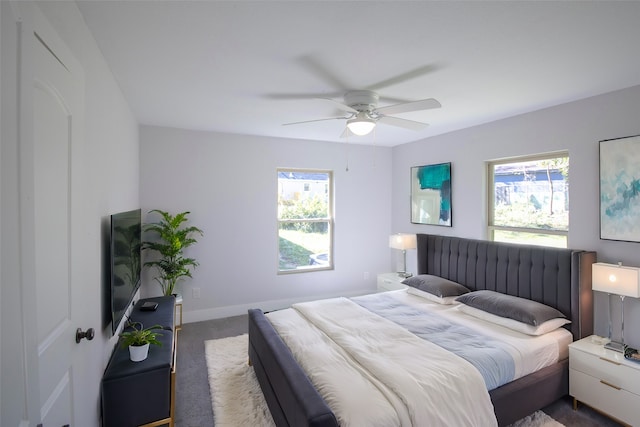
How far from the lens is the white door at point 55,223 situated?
1.03m

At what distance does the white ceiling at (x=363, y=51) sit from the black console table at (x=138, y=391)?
6.65 feet

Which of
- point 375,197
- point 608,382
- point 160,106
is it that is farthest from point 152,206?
point 608,382

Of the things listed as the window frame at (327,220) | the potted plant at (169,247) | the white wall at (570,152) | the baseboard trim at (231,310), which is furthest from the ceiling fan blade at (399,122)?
the baseboard trim at (231,310)

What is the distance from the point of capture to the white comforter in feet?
5.45

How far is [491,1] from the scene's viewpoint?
1462 millimetres

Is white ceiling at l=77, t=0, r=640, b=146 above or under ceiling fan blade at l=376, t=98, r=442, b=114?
above

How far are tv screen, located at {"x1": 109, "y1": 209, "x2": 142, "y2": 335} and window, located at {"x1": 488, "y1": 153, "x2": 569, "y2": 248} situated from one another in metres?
3.82

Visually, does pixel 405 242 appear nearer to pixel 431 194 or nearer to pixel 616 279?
pixel 431 194

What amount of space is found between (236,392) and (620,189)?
3592 millimetres

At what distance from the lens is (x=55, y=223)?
1185 mm

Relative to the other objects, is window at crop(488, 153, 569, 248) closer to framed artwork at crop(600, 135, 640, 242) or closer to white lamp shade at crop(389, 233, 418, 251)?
framed artwork at crop(600, 135, 640, 242)

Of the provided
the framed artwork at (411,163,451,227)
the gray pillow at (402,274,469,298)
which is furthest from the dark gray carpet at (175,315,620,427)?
the framed artwork at (411,163,451,227)

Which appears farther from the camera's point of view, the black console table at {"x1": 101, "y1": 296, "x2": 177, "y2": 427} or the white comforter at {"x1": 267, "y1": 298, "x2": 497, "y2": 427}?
the black console table at {"x1": 101, "y1": 296, "x2": 177, "y2": 427}

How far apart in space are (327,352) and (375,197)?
11.3 feet
